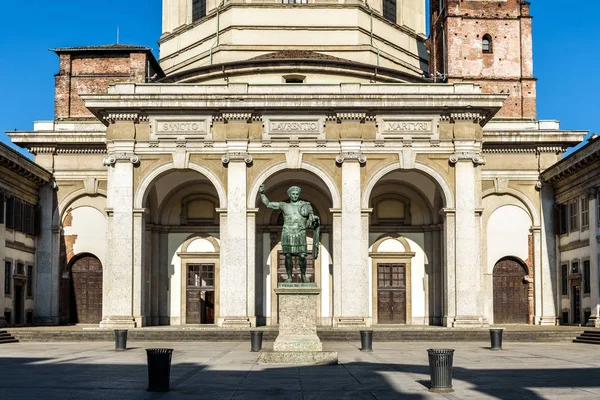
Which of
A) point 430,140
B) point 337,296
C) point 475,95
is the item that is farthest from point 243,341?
point 475,95

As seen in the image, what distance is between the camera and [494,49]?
4959cm

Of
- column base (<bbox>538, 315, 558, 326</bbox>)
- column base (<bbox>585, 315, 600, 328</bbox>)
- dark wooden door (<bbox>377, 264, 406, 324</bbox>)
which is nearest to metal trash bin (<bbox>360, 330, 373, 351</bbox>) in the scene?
column base (<bbox>585, 315, 600, 328</bbox>)

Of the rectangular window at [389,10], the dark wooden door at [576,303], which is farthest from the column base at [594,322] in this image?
the rectangular window at [389,10]

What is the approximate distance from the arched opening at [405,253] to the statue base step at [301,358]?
21869mm

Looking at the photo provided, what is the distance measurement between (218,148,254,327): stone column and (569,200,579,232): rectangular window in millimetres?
Result: 15780

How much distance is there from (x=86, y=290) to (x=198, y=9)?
17509 millimetres

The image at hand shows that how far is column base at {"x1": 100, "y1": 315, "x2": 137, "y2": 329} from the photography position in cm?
3881

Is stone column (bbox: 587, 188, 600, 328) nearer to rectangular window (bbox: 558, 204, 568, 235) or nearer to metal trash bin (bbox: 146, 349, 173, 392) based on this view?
rectangular window (bbox: 558, 204, 568, 235)

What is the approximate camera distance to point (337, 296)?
40.6 meters

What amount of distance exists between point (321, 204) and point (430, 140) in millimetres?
7204

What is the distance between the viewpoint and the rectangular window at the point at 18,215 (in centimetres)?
4375

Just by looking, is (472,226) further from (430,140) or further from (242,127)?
(242,127)

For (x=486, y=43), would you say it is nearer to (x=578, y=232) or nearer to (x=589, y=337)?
(x=578, y=232)

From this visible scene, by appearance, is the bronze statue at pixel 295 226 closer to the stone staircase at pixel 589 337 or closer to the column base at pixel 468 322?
the stone staircase at pixel 589 337
